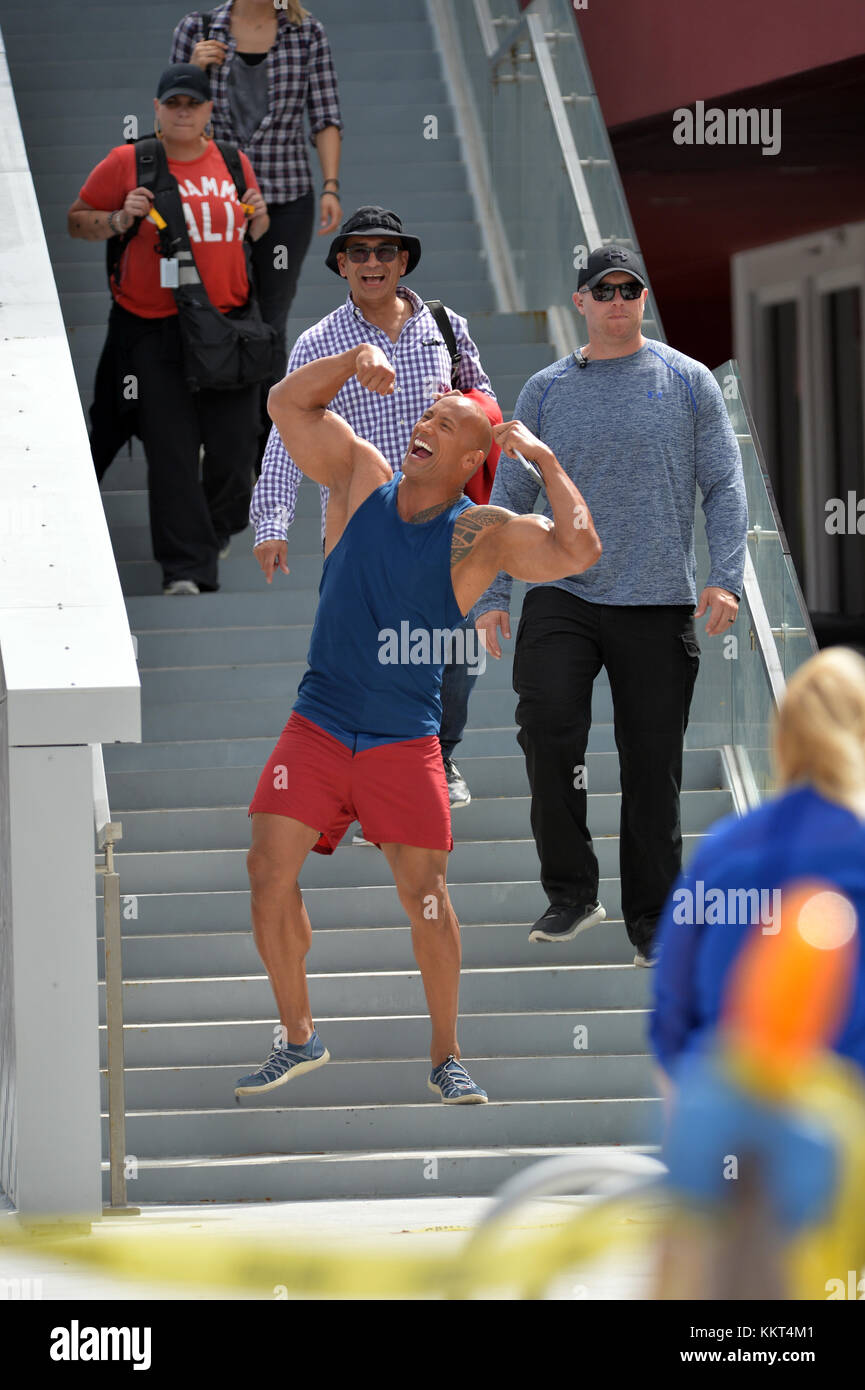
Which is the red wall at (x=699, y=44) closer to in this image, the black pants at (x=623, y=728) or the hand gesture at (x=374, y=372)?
the black pants at (x=623, y=728)

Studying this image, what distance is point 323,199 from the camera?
923cm

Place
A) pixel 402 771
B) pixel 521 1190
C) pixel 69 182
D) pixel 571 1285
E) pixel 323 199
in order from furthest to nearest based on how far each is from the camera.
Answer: pixel 69 182, pixel 323 199, pixel 402 771, pixel 571 1285, pixel 521 1190

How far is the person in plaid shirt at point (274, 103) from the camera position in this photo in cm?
878

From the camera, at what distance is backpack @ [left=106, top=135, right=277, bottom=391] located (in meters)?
7.93

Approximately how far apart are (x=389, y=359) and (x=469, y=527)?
103 centimetres

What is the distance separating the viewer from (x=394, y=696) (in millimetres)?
5750

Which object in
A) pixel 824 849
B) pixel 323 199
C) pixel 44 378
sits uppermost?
pixel 323 199

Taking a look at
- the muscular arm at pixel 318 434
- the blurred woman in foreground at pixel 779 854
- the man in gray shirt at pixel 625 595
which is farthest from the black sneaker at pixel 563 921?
the blurred woman in foreground at pixel 779 854

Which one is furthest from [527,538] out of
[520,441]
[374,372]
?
[374,372]

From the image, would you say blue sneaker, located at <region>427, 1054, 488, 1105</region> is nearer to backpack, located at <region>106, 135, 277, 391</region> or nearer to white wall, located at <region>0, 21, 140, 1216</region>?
white wall, located at <region>0, 21, 140, 1216</region>

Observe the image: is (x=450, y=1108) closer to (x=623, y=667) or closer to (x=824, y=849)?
(x=623, y=667)
